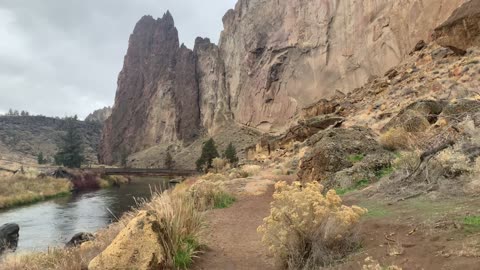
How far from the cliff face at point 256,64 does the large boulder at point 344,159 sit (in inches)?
945

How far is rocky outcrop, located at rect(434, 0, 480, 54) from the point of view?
2241 centimetres

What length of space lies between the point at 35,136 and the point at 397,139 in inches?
4869

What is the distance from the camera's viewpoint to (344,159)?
12.3 meters

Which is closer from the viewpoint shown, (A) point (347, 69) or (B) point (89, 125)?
(A) point (347, 69)

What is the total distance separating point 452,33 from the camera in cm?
2438

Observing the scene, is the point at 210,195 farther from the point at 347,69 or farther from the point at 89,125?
the point at 89,125

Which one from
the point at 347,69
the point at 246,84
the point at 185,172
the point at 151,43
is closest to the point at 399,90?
the point at 347,69

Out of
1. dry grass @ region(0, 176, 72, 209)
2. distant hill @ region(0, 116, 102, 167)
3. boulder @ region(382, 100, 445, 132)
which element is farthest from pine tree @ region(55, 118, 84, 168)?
boulder @ region(382, 100, 445, 132)

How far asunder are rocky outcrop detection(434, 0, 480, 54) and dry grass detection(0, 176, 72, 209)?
32.0 m

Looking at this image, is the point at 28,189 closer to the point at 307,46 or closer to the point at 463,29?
the point at 463,29

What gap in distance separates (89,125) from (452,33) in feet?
453

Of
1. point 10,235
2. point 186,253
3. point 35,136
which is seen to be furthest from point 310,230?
point 35,136

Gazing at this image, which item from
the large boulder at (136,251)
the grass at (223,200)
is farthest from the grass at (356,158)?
the large boulder at (136,251)

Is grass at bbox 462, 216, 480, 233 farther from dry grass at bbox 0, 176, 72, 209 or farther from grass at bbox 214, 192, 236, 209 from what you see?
dry grass at bbox 0, 176, 72, 209
